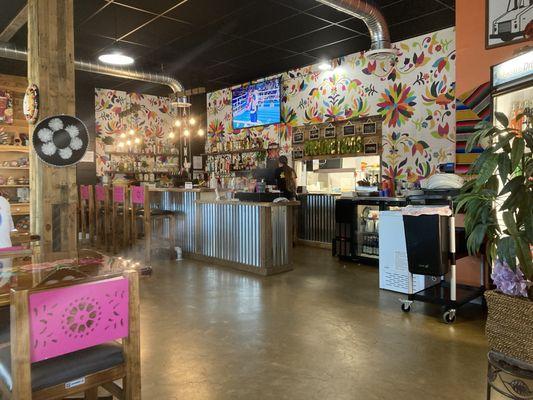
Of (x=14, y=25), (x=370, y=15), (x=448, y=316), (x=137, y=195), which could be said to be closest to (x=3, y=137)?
(x=14, y=25)

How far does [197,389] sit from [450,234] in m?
2.85

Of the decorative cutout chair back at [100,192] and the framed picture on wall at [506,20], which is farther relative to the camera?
the decorative cutout chair back at [100,192]

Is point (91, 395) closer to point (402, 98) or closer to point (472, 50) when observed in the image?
point (472, 50)

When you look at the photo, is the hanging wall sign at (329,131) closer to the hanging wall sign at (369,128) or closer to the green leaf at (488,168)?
the hanging wall sign at (369,128)

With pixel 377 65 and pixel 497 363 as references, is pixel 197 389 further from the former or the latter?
pixel 377 65

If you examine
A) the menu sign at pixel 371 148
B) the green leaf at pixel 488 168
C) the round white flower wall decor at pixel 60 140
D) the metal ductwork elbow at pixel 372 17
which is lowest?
the green leaf at pixel 488 168

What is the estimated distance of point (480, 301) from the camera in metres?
4.70

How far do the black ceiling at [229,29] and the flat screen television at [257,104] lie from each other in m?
0.73

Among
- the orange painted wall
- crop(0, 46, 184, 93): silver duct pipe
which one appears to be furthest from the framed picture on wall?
crop(0, 46, 184, 93): silver duct pipe

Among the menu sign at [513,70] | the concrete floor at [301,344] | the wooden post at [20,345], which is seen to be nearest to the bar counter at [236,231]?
the concrete floor at [301,344]

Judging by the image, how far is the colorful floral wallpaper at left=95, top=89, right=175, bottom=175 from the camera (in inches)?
407

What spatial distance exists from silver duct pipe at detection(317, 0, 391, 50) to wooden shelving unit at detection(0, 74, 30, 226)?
712 centimetres

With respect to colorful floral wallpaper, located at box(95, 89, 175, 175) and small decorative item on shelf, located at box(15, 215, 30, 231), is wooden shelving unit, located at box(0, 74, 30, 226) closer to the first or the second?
small decorative item on shelf, located at box(15, 215, 30, 231)

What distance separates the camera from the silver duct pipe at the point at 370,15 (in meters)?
5.23
